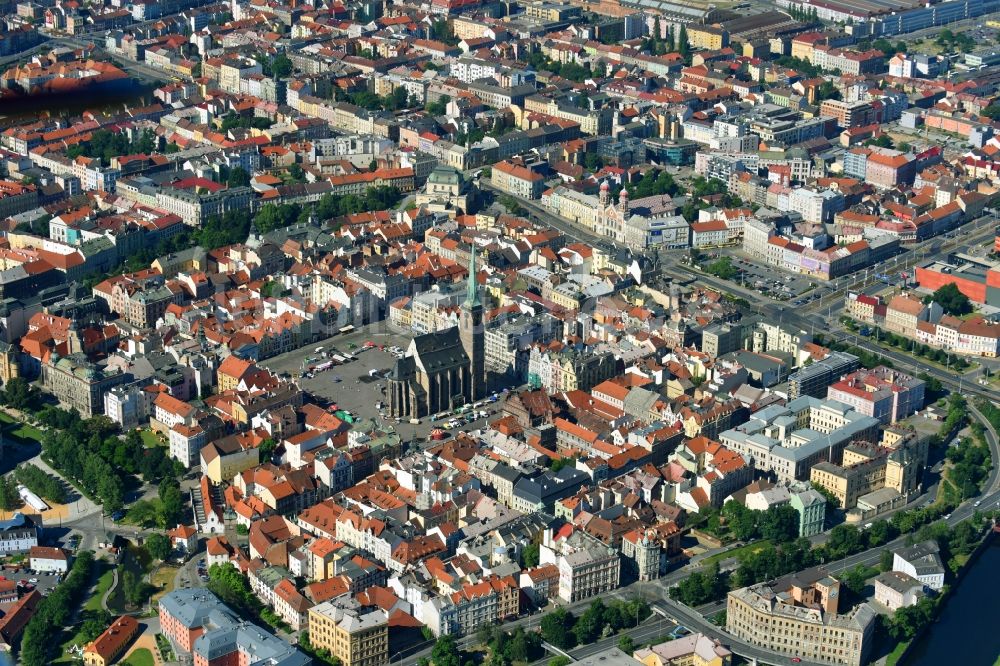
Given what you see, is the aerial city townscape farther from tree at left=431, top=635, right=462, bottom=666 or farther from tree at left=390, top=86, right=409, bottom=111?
tree at left=390, top=86, right=409, bottom=111

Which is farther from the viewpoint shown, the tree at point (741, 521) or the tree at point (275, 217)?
the tree at point (275, 217)

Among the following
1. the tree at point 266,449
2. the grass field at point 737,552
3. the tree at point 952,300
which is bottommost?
the tree at point 952,300

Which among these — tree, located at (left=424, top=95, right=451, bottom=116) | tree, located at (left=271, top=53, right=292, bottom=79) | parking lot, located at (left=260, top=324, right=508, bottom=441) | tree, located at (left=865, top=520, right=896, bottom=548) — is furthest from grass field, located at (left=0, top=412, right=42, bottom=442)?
tree, located at (left=271, top=53, right=292, bottom=79)

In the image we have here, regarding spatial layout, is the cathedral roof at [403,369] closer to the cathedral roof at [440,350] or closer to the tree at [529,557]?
the cathedral roof at [440,350]

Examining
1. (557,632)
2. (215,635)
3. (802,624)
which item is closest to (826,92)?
(802,624)

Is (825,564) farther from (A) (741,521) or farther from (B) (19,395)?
(B) (19,395)

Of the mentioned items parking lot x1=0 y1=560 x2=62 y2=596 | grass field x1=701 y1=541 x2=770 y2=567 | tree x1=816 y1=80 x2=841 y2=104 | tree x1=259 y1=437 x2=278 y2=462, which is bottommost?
tree x1=816 y1=80 x2=841 y2=104

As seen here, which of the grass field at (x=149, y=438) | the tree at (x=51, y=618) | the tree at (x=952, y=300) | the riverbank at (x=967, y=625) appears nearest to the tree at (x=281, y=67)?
the tree at (x=952, y=300)
